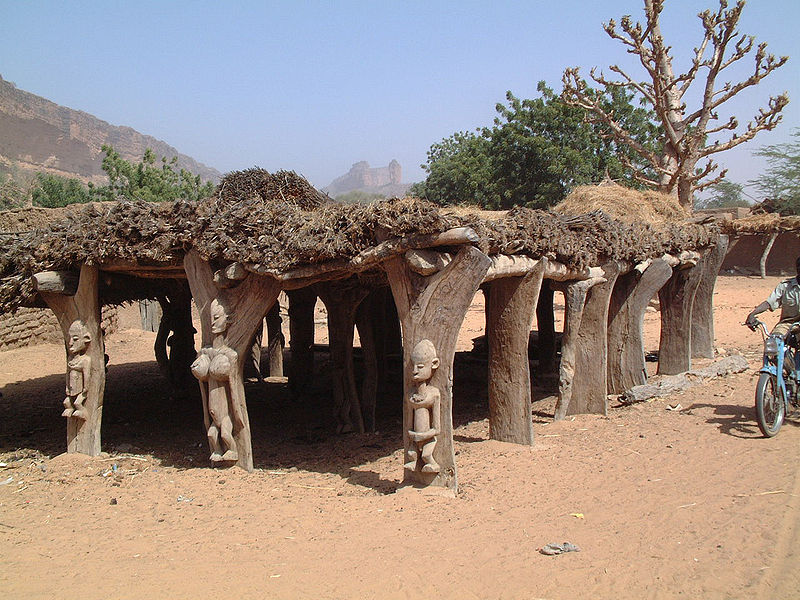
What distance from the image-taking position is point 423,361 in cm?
544

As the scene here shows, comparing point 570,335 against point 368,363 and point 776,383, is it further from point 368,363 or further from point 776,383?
point 368,363

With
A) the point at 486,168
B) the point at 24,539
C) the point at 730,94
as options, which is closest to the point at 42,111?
the point at 486,168

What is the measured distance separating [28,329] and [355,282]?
9.94 m

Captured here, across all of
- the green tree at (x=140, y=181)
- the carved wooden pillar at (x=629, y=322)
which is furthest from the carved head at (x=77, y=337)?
the green tree at (x=140, y=181)

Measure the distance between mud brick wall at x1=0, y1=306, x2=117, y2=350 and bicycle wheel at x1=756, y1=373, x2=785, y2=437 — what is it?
12.2 metres

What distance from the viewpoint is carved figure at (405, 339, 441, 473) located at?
215 inches

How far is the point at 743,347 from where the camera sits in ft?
44.2

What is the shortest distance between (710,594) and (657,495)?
173cm

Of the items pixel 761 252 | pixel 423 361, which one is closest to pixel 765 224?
pixel 761 252

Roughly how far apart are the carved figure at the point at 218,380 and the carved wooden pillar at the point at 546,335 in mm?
6613

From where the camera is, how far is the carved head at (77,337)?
715 cm

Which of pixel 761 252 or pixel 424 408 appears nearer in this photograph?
pixel 424 408

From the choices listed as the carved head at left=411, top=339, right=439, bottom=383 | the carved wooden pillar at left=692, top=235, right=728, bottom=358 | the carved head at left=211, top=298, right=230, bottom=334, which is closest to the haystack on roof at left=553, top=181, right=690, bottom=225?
the carved wooden pillar at left=692, top=235, right=728, bottom=358

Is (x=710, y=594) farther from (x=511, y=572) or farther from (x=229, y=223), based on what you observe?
(x=229, y=223)
